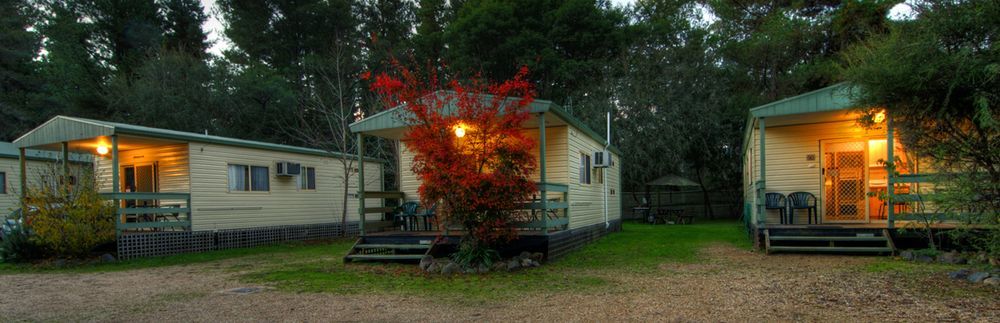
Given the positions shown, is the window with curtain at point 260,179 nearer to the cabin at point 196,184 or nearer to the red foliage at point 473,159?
the cabin at point 196,184

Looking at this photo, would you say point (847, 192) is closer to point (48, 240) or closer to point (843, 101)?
point (843, 101)

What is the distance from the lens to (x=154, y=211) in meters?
10.6

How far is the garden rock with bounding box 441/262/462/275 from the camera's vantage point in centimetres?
788

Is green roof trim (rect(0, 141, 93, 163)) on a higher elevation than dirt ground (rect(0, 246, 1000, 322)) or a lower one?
higher

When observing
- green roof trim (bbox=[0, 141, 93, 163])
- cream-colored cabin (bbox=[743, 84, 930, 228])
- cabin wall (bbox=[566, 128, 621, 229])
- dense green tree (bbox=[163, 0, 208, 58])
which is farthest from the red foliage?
dense green tree (bbox=[163, 0, 208, 58])

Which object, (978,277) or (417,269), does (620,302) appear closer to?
(417,269)

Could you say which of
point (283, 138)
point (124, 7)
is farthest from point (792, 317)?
point (124, 7)

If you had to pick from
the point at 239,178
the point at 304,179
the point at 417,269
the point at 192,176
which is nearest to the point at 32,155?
the point at 239,178

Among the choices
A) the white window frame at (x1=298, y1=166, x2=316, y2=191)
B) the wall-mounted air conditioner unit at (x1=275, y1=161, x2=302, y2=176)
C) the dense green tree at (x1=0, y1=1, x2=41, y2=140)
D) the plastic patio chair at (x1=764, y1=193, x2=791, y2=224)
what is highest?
the dense green tree at (x1=0, y1=1, x2=41, y2=140)

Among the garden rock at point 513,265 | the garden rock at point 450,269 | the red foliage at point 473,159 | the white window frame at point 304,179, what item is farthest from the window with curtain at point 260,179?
the garden rock at point 513,265

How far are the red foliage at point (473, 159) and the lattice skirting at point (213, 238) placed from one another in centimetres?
573

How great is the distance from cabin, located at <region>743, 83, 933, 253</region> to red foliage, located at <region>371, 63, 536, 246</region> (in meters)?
4.28

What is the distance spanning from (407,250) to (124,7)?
24.0m

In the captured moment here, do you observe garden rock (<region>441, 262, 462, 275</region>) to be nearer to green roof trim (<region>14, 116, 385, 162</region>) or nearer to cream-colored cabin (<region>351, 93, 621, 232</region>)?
cream-colored cabin (<region>351, 93, 621, 232</region>)
